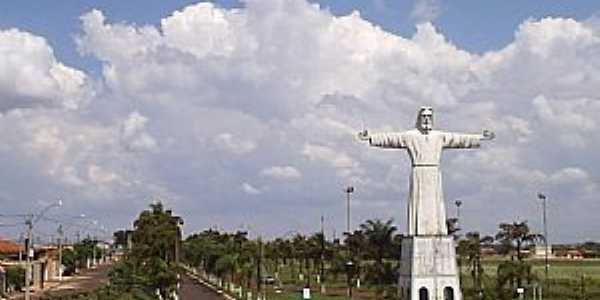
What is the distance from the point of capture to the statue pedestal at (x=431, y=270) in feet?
146

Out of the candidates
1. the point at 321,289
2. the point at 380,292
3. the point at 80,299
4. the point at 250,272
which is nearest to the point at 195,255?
the point at 250,272

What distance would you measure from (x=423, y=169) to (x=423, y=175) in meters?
0.29

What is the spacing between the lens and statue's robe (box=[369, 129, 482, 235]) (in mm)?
45344

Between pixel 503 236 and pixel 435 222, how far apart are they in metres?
33.4

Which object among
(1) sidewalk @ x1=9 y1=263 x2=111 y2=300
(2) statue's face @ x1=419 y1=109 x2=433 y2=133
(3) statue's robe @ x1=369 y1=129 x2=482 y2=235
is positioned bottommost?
(1) sidewalk @ x1=9 y1=263 x2=111 y2=300

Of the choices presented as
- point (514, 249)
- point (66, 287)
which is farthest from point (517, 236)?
point (66, 287)

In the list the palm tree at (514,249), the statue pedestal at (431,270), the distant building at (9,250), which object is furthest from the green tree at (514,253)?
the distant building at (9,250)

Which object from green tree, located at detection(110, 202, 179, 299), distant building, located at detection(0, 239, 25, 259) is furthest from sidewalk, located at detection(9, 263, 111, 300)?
green tree, located at detection(110, 202, 179, 299)

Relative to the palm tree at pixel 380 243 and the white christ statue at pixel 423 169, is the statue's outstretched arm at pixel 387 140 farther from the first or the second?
the palm tree at pixel 380 243

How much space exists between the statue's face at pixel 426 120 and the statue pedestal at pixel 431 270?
16.8 feet

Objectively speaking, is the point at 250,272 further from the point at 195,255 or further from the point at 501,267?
the point at 195,255

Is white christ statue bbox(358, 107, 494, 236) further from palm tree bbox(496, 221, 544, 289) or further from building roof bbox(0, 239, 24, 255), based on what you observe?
building roof bbox(0, 239, 24, 255)

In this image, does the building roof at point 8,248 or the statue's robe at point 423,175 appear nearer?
the statue's robe at point 423,175

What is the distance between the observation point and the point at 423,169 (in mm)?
45750
